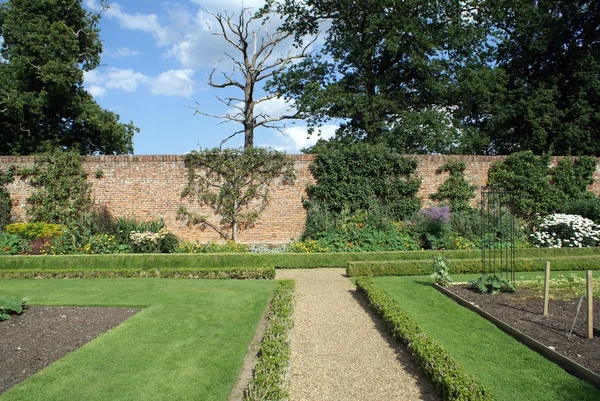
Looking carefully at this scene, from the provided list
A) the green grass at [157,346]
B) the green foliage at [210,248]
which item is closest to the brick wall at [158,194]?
the green foliage at [210,248]

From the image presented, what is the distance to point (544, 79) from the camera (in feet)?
64.7

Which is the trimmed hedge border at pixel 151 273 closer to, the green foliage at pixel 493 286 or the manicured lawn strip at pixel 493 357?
the manicured lawn strip at pixel 493 357

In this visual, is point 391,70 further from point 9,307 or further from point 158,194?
point 9,307

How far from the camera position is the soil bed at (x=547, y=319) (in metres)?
4.76

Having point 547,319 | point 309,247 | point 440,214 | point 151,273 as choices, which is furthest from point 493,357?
point 440,214

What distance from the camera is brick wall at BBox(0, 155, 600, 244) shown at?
14.0m

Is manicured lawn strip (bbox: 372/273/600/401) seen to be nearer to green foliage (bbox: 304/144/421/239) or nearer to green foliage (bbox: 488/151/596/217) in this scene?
green foliage (bbox: 304/144/421/239)

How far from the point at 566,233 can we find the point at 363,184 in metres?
5.79

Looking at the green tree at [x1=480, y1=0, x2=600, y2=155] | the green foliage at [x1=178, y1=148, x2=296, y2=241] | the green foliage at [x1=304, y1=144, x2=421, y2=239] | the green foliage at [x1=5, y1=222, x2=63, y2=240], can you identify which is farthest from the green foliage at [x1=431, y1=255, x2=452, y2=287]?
the green tree at [x1=480, y1=0, x2=600, y2=155]

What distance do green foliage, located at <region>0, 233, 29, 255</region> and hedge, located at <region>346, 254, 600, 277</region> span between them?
8410 millimetres

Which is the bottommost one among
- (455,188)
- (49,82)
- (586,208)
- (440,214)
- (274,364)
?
(274,364)

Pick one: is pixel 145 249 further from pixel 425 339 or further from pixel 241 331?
pixel 425 339

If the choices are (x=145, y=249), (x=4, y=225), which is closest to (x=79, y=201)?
(x=4, y=225)

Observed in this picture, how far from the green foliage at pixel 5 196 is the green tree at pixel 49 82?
3.57 meters
